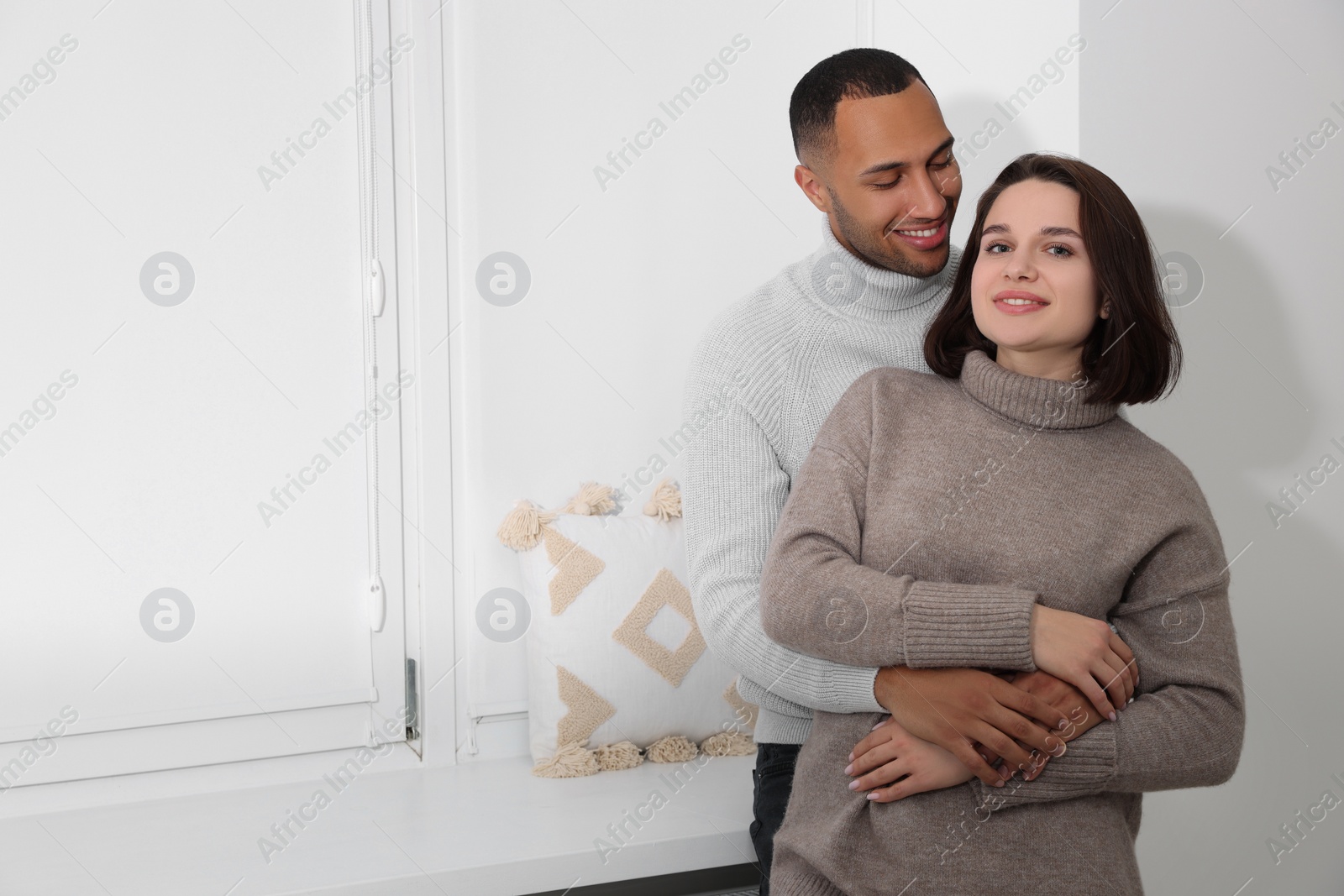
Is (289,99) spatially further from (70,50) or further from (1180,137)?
(1180,137)

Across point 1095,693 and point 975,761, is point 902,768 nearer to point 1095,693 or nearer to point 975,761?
point 975,761

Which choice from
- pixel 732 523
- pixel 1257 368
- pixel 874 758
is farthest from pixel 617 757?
pixel 1257 368

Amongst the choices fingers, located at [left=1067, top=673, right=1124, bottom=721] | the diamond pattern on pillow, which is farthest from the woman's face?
the diamond pattern on pillow

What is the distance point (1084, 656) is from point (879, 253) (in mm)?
551

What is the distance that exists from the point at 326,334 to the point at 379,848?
2.80 ft

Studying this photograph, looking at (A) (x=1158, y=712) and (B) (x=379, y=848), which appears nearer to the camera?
(A) (x=1158, y=712)

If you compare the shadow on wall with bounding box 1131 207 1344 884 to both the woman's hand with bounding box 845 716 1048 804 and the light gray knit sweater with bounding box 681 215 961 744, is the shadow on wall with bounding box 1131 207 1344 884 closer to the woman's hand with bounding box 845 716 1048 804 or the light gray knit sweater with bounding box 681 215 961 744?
the light gray knit sweater with bounding box 681 215 961 744

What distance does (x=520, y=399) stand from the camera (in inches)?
72.4

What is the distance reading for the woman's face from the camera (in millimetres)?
1062

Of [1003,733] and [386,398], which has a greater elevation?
[386,398]

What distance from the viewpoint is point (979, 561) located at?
1.02 metres

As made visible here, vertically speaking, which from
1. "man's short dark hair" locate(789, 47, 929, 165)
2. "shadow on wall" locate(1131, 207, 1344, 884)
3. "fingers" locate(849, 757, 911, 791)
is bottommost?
"shadow on wall" locate(1131, 207, 1344, 884)

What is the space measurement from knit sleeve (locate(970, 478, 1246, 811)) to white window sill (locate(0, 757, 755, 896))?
65cm

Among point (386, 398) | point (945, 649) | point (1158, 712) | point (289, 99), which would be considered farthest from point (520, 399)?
point (1158, 712)
